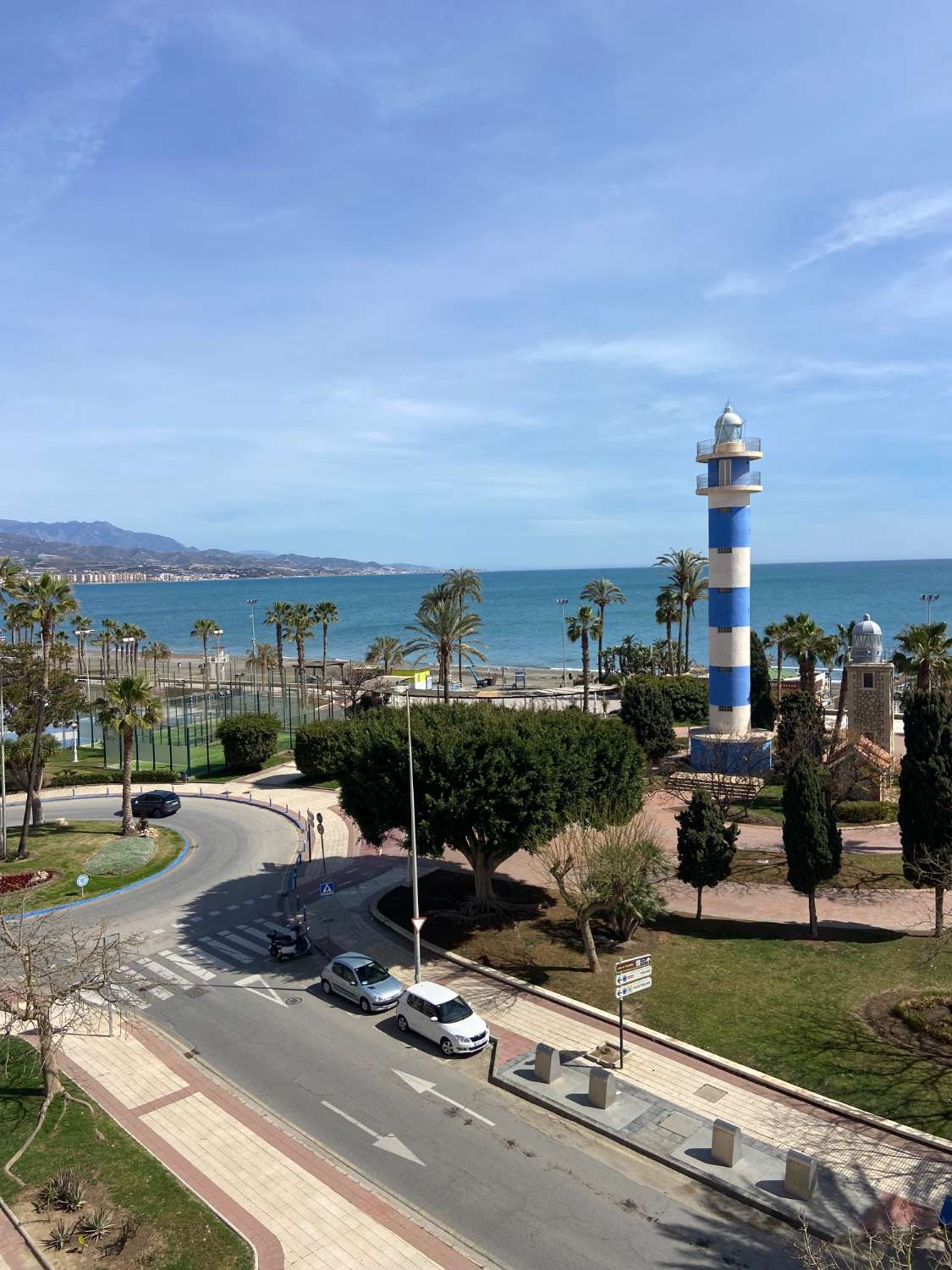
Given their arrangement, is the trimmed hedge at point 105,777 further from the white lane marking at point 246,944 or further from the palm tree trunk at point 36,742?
the white lane marking at point 246,944

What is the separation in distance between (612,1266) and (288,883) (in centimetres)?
2245

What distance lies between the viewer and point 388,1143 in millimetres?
16969

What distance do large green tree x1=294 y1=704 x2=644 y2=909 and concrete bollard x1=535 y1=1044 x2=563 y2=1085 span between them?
732cm

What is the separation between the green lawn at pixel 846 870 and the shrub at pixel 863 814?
4181 millimetres

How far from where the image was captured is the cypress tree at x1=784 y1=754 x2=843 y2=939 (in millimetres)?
26375

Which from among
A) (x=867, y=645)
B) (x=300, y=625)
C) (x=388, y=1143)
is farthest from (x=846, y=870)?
(x=300, y=625)

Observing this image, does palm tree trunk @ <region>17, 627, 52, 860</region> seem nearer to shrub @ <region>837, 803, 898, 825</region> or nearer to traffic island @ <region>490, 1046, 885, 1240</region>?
traffic island @ <region>490, 1046, 885, 1240</region>

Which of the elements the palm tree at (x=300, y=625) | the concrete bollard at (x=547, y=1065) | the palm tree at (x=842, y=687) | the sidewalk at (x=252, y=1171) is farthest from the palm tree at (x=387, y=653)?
the concrete bollard at (x=547, y=1065)

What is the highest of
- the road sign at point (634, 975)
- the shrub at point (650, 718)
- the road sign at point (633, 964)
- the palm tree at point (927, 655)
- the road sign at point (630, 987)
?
the palm tree at point (927, 655)

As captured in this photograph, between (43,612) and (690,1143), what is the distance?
33.4 meters

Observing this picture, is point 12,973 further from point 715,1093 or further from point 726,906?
point 726,906

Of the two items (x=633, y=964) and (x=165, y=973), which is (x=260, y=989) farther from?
(x=633, y=964)

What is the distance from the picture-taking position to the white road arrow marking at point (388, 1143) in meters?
16.5

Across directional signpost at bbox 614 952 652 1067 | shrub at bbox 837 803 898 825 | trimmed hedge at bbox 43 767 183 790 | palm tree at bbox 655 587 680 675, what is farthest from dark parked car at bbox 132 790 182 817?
palm tree at bbox 655 587 680 675
